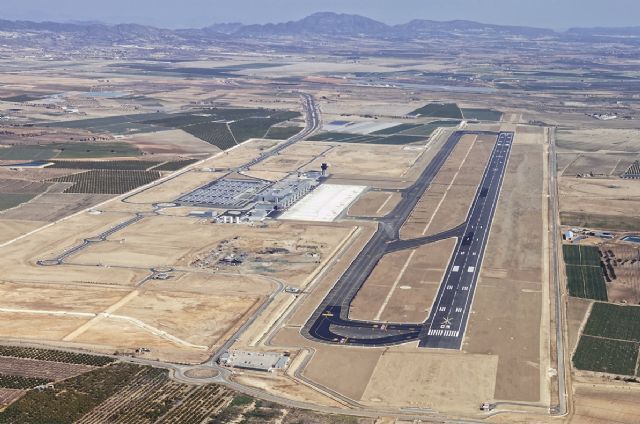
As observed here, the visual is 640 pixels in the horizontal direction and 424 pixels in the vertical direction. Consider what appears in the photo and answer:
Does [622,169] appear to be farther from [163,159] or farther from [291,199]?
[163,159]

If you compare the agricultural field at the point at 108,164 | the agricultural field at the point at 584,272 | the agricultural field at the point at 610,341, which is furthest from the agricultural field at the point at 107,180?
the agricultural field at the point at 610,341

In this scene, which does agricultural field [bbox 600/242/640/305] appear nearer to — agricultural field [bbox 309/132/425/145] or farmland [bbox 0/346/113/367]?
farmland [bbox 0/346/113/367]

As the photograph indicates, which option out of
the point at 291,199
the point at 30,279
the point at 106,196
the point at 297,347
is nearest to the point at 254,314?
the point at 297,347

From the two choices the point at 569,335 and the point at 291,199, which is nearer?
the point at 569,335

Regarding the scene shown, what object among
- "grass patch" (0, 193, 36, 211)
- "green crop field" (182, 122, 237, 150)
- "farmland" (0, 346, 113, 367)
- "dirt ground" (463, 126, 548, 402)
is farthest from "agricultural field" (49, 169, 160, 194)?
"farmland" (0, 346, 113, 367)

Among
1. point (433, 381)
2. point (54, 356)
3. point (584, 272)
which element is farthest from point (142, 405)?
point (584, 272)

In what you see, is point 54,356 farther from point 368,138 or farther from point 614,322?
point 368,138
